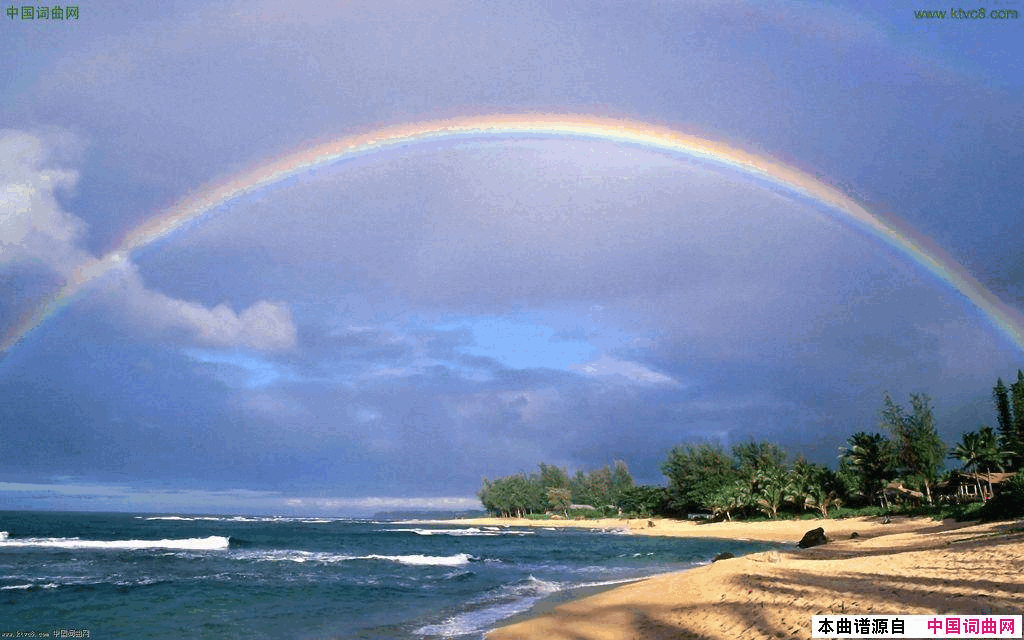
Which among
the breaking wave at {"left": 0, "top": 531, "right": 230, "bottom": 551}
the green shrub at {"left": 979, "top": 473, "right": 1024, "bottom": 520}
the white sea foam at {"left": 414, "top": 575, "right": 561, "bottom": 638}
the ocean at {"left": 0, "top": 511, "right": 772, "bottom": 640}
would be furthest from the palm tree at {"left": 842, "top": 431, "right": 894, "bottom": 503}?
the breaking wave at {"left": 0, "top": 531, "right": 230, "bottom": 551}

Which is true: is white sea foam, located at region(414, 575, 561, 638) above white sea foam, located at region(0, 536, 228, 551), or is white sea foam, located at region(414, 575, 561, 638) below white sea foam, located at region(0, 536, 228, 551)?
above

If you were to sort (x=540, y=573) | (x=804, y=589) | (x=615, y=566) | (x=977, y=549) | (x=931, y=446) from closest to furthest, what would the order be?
(x=804, y=589)
(x=977, y=549)
(x=540, y=573)
(x=615, y=566)
(x=931, y=446)

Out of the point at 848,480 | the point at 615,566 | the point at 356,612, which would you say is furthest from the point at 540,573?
the point at 848,480

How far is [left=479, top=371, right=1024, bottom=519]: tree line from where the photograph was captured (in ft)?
221

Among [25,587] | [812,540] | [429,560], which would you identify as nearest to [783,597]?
[812,540]

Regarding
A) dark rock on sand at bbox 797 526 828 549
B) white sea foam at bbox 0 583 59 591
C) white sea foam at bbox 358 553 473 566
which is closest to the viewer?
white sea foam at bbox 0 583 59 591

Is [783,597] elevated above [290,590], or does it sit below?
above

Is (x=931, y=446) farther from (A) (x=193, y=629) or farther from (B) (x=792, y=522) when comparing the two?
(A) (x=193, y=629)

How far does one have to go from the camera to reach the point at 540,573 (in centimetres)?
4003

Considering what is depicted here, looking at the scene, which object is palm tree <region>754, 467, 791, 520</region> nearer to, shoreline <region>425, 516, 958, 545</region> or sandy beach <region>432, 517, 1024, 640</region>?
shoreline <region>425, 516, 958, 545</region>

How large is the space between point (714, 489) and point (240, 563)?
270 ft

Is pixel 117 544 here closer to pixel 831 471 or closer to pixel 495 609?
pixel 495 609

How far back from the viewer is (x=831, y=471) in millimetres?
85312

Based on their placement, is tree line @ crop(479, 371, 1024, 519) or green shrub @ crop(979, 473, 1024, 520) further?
tree line @ crop(479, 371, 1024, 519)
